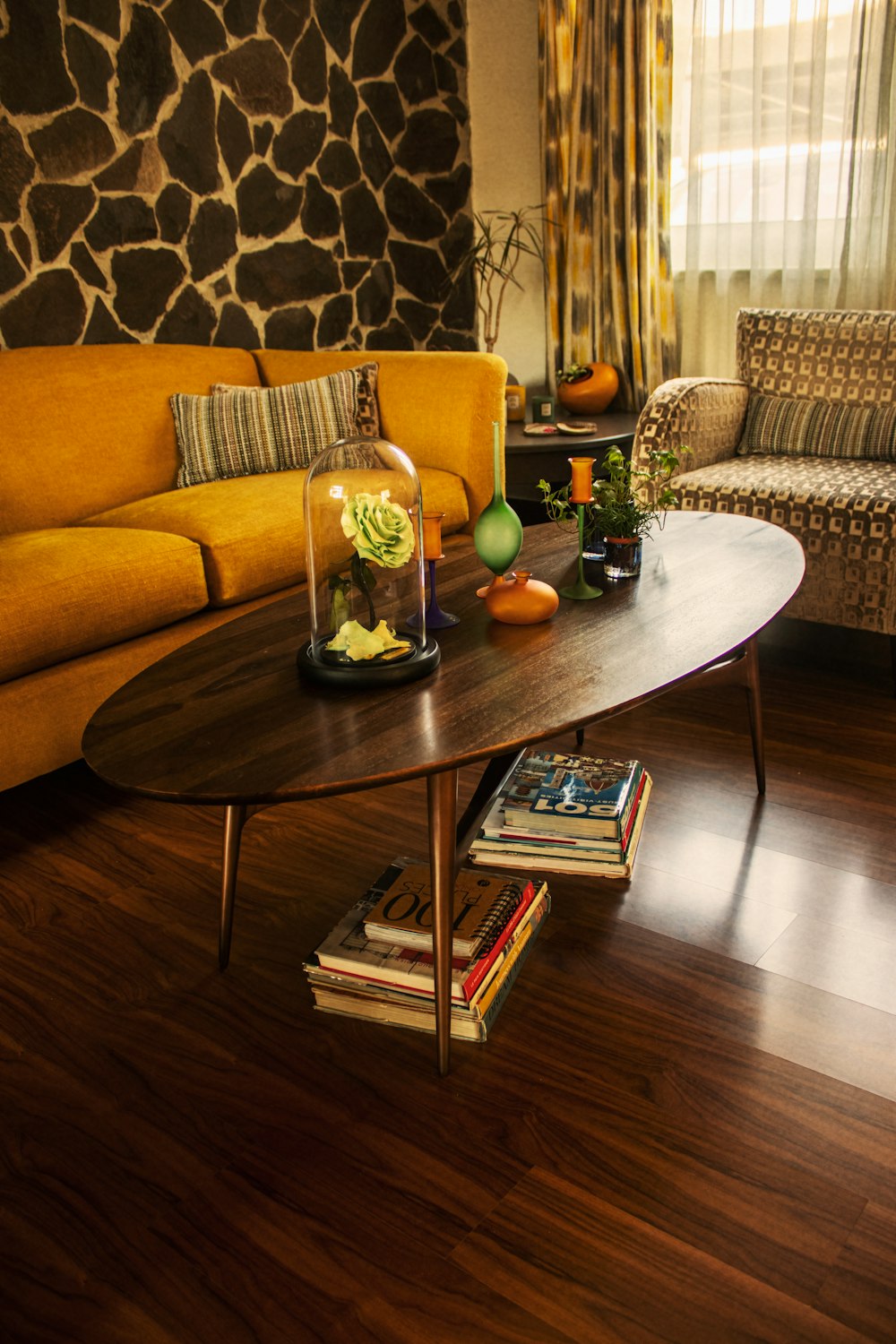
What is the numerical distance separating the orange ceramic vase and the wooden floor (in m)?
0.50

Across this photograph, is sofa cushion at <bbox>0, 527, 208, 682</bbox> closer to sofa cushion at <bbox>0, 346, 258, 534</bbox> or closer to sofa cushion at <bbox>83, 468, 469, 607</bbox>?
sofa cushion at <bbox>83, 468, 469, 607</bbox>

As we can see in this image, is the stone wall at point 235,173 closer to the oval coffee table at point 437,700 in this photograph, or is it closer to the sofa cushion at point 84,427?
the sofa cushion at point 84,427

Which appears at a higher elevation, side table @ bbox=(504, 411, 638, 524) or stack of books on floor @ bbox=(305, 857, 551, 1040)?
side table @ bbox=(504, 411, 638, 524)

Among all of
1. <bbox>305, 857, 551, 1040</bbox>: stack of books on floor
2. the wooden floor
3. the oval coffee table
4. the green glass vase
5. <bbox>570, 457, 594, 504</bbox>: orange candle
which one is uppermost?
<bbox>570, 457, 594, 504</bbox>: orange candle

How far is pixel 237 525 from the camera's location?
8.11 ft

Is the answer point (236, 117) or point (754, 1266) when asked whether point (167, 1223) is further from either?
point (236, 117)

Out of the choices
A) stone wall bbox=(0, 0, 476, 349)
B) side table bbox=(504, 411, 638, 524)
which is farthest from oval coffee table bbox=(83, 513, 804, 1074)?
stone wall bbox=(0, 0, 476, 349)

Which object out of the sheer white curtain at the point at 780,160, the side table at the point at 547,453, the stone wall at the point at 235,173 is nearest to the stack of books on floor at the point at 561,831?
the side table at the point at 547,453

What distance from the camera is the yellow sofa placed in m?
2.09

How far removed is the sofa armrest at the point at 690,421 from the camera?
9.45 ft

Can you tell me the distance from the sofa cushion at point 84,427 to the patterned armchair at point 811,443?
1.36m

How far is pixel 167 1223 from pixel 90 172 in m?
2.79

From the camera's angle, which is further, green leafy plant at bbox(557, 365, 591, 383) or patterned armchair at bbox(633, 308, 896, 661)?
green leafy plant at bbox(557, 365, 591, 383)

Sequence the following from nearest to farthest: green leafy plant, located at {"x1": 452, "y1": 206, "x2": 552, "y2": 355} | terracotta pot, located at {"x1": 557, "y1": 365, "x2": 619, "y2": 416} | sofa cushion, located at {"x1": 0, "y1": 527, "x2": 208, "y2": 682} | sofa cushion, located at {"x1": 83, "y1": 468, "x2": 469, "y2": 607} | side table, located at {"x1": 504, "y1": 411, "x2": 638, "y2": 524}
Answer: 1. sofa cushion, located at {"x1": 0, "y1": 527, "x2": 208, "y2": 682}
2. sofa cushion, located at {"x1": 83, "y1": 468, "x2": 469, "y2": 607}
3. side table, located at {"x1": 504, "y1": 411, "x2": 638, "y2": 524}
4. terracotta pot, located at {"x1": 557, "y1": 365, "x2": 619, "y2": 416}
5. green leafy plant, located at {"x1": 452, "y1": 206, "x2": 552, "y2": 355}
